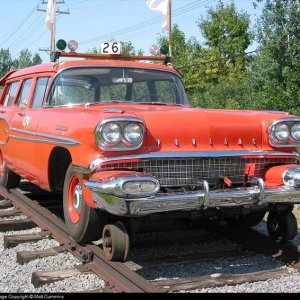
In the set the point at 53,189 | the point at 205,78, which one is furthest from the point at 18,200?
the point at 205,78

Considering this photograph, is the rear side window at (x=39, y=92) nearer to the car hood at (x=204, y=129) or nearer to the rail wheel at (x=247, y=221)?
the car hood at (x=204, y=129)

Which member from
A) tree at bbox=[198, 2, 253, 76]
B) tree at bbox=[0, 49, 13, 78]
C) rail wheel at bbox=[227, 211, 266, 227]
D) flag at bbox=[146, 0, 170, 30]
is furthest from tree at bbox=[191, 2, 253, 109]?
tree at bbox=[0, 49, 13, 78]

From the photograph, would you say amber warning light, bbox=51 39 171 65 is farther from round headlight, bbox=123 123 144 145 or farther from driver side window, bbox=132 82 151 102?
round headlight, bbox=123 123 144 145

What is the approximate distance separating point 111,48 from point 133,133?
8.02ft

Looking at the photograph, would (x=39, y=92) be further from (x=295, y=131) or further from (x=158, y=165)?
(x=295, y=131)

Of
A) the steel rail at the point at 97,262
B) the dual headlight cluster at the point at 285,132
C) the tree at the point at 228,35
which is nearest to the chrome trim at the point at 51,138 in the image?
the steel rail at the point at 97,262

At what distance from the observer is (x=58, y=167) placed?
5.32m

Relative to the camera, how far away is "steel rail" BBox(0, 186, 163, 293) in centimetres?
376

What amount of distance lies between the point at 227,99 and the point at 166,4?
47.8 ft

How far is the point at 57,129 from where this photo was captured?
4871mm

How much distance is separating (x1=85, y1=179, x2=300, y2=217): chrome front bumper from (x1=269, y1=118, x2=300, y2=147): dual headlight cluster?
0.45 meters

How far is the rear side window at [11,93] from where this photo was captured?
7230 millimetres

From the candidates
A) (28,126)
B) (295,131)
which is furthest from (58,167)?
(295,131)

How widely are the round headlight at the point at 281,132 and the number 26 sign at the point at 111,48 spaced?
2434 millimetres
